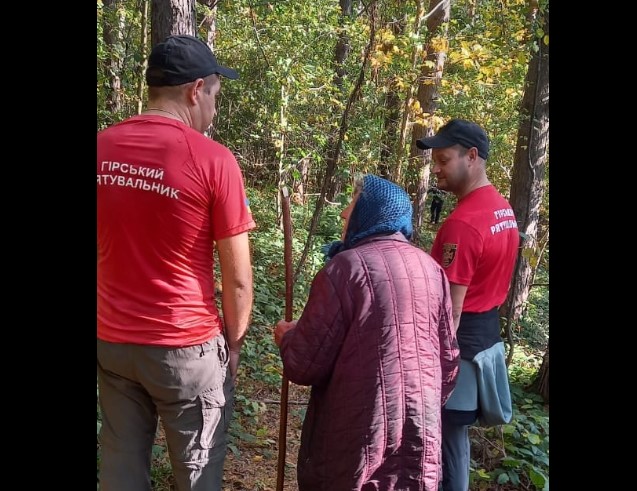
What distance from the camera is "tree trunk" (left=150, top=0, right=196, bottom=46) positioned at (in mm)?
3898

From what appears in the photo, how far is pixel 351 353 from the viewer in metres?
2.06

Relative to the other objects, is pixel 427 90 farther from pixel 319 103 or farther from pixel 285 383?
pixel 285 383

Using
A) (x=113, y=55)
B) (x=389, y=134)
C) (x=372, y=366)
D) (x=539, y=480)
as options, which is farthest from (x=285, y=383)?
(x=389, y=134)

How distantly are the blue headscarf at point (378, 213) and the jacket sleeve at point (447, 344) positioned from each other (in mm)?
271

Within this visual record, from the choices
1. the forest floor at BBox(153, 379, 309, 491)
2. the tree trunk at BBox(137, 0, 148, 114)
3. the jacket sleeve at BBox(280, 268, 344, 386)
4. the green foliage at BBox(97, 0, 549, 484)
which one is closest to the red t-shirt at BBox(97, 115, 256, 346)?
the jacket sleeve at BBox(280, 268, 344, 386)

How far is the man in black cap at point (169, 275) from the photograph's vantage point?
2.13 m

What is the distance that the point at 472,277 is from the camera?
2.81m

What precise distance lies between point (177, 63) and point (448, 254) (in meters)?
1.52

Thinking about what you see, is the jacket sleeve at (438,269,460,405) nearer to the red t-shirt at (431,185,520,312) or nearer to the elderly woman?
the elderly woman
